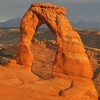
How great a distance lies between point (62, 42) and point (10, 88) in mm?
6136

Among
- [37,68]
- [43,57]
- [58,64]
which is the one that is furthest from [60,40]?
[43,57]

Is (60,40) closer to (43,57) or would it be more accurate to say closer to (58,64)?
(58,64)

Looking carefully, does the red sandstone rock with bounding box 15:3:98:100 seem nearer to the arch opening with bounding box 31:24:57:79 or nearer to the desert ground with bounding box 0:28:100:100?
the desert ground with bounding box 0:28:100:100

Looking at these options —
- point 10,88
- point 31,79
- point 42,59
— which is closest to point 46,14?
point 31,79

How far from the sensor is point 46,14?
91.8ft

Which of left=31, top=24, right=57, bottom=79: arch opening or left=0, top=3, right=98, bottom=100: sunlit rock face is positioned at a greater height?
left=0, top=3, right=98, bottom=100: sunlit rock face

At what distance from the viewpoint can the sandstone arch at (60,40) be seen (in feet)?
89.2

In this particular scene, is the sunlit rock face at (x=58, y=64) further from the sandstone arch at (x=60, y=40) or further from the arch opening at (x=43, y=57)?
the arch opening at (x=43, y=57)

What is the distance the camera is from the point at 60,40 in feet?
90.6

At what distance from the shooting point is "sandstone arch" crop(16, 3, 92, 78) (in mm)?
27188

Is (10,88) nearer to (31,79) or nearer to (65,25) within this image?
(31,79)

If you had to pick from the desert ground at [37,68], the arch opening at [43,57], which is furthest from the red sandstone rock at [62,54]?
the arch opening at [43,57]

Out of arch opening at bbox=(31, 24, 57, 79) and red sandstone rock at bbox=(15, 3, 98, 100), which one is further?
arch opening at bbox=(31, 24, 57, 79)

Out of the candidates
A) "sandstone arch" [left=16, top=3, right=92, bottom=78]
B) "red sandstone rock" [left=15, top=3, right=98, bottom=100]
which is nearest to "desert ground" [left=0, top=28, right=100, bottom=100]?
"red sandstone rock" [left=15, top=3, right=98, bottom=100]
